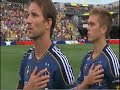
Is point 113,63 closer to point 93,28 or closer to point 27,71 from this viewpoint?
point 93,28

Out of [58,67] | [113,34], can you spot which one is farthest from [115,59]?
[113,34]

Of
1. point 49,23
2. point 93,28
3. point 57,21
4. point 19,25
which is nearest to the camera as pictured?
point 49,23

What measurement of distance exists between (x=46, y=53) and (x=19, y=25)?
3567 cm

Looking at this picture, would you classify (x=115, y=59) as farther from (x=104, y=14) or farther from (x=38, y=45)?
(x=38, y=45)

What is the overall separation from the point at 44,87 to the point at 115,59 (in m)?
1.17

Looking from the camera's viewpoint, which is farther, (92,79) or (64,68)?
(92,79)

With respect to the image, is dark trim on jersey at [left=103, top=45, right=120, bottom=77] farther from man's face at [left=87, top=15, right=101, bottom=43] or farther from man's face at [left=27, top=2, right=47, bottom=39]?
man's face at [left=27, top=2, right=47, bottom=39]

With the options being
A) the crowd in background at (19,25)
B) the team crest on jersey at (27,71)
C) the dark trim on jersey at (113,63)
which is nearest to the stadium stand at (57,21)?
the crowd in background at (19,25)

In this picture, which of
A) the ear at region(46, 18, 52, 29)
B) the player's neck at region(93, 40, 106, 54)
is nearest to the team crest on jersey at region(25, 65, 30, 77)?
the ear at region(46, 18, 52, 29)

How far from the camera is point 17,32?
36344mm

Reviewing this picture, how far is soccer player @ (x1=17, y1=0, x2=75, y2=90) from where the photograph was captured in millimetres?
3020

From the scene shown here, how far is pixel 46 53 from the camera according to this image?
3.15 meters

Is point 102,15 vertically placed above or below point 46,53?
above

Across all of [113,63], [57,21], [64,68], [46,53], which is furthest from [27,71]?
[57,21]
